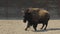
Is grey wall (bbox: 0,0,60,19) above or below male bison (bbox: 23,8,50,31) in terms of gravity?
below

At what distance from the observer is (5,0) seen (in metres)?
19.7

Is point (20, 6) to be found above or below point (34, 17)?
below

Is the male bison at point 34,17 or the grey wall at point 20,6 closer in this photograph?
the male bison at point 34,17

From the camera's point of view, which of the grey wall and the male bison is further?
the grey wall

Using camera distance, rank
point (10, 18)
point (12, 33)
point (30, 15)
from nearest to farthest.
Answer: point (12, 33) < point (30, 15) < point (10, 18)

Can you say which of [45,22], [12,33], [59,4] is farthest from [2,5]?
[12,33]

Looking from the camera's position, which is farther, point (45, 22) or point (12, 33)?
point (45, 22)

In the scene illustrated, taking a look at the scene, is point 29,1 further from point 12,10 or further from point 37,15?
point 37,15

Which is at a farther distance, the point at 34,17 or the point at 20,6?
the point at 20,6

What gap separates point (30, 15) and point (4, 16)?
7.45 m

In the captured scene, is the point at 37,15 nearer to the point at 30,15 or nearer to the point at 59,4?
the point at 30,15

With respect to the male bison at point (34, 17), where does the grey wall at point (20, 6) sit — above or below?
below

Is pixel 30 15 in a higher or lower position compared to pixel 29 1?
higher

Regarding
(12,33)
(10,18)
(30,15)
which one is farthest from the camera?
(10,18)
